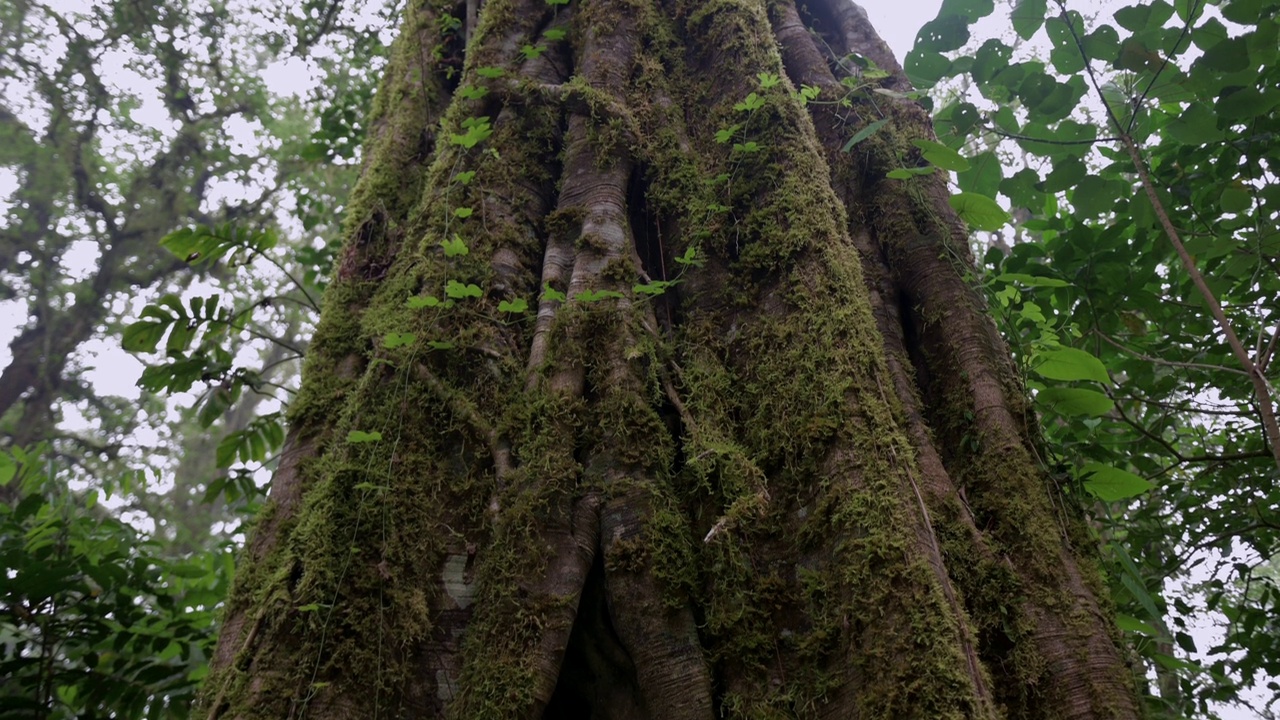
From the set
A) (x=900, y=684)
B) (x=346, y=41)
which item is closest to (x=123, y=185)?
(x=346, y=41)

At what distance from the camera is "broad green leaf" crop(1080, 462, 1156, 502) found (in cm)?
221

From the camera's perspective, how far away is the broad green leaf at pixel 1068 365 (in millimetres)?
2330

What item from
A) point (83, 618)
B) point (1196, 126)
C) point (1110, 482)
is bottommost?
point (83, 618)

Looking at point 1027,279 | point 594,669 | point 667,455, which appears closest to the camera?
point 594,669

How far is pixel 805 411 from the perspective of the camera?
2.13m

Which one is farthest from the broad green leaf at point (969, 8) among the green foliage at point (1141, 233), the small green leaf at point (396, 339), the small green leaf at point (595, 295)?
the small green leaf at point (396, 339)

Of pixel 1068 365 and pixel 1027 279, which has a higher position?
pixel 1027 279

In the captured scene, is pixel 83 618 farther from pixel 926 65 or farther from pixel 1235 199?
pixel 1235 199

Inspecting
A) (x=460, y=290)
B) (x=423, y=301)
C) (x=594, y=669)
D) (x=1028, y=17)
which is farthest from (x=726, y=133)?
(x=594, y=669)

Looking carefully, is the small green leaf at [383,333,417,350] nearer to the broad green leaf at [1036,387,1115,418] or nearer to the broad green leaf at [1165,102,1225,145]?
the broad green leaf at [1036,387,1115,418]

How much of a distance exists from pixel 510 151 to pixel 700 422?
1.57 meters

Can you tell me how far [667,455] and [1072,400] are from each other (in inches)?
53.1

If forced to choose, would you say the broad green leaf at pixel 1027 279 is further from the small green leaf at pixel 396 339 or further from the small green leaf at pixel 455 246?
the small green leaf at pixel 396 339

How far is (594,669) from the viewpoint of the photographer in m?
2.06
